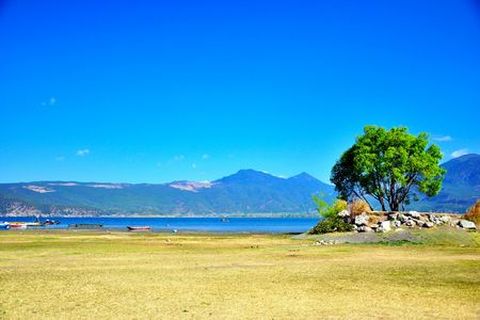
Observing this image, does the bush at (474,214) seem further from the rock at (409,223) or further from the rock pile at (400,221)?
the rock at (409,223)

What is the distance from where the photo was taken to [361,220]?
213 feet

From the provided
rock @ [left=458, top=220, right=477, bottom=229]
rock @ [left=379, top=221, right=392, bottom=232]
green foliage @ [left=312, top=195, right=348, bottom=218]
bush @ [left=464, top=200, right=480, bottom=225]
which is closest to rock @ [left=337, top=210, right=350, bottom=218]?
green foliage @ [left=312, top=195, right=348, bottom=218]

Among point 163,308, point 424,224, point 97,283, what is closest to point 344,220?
point 424,224

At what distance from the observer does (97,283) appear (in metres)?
25.6

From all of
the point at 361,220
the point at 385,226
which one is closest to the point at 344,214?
the point at 361,220

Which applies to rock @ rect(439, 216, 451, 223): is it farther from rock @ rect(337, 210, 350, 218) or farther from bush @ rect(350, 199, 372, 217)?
rock @ rect(337, 210, 350, 218)

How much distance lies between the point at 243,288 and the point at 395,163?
6083 centimetres

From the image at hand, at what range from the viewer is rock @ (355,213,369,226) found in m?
64.4

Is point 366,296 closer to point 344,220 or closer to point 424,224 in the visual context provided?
point 424,224

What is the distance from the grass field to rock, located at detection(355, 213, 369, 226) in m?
25.2

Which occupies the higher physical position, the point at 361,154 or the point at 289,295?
the point at 361,154

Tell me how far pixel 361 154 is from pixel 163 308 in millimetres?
64890

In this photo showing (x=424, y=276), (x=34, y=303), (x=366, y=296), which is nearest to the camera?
(x=34, y=303)

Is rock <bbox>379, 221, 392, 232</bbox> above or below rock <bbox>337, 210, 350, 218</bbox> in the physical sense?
below
